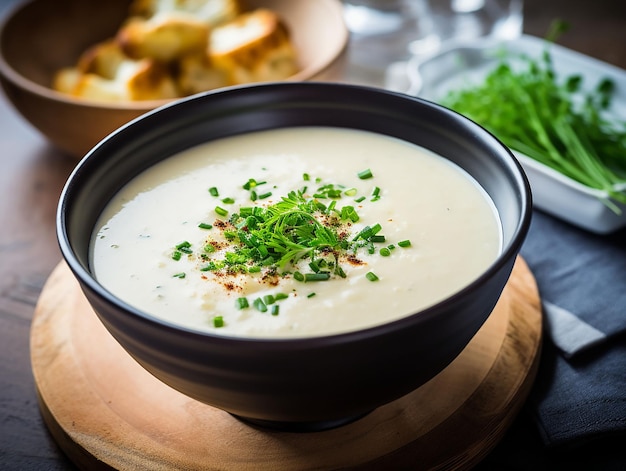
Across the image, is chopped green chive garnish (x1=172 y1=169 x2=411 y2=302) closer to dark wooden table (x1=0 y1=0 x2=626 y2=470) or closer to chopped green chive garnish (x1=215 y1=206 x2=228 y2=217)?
chopped green chive garnish (x1=215 y1=206 x2=228 y2=217)

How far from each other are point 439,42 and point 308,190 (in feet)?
6.30

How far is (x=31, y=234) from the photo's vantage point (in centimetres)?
245

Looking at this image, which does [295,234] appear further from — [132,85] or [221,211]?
[132,85]

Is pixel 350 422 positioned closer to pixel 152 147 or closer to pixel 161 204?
pixel 161 204

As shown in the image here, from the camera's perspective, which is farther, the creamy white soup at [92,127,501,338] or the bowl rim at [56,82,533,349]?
the creamy white soup at [92,127,501,338]

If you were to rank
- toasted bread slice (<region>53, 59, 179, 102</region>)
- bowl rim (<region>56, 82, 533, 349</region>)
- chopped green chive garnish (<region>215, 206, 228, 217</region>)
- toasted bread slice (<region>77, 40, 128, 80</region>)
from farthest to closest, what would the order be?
1. toasted bread slice (<region>77, 40, 128, 80</region>)
2. toasted bread slice (<region>53, 59, 179, 102</region>)
3. chopped green chive garnish (<region>215, 206, 228, 217</region>)
4. bowl rim (<region>56, 82, 533, 349</region>)

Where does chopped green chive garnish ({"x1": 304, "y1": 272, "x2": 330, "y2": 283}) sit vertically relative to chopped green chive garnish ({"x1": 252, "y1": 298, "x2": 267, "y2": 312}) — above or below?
below

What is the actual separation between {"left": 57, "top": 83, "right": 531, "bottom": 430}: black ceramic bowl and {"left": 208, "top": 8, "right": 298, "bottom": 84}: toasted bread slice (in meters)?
0.82

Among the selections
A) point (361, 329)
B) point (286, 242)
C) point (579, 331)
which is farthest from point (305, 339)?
point (579, 331)

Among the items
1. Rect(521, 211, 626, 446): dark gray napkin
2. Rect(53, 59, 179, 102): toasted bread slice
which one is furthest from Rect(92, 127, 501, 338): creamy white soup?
Rect(53, 59, 179, 102): toasted bread slice

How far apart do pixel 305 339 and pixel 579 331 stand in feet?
2.97

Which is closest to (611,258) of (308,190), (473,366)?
(473,366)

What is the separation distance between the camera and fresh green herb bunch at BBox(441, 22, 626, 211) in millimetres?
2561

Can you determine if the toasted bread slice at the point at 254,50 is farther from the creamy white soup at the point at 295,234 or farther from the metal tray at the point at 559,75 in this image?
the creamy white soup at the point at 295,234
